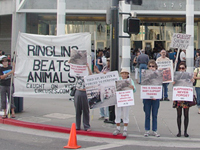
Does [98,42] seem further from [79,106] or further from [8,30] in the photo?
[79,106]

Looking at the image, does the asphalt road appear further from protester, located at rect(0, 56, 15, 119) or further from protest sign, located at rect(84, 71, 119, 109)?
protester, located at rect(0, 56, 15, 119)

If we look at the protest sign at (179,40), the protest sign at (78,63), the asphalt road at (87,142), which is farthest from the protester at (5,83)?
the protest sign at (179,40)

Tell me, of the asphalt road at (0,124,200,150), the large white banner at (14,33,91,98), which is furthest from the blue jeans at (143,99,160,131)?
the large white banner at (14,33,91,98)

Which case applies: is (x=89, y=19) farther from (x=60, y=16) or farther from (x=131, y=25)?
(x=131, y=25)

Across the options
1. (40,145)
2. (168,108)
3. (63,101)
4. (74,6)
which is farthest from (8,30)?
(40,145)

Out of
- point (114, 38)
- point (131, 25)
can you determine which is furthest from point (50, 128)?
point (131, 25)

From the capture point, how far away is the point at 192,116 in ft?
32.1

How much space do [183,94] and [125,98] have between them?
144 centimetres

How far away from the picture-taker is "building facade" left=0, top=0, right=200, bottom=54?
2194 cm

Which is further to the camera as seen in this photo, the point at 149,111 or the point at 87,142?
the point at 149,111

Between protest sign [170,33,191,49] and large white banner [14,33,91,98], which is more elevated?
protest sign [170,33,191,49]

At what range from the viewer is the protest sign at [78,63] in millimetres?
7930

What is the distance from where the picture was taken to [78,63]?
7.98 m

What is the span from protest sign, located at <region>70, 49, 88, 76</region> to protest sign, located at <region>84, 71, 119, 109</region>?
1.14 ft
